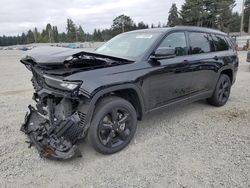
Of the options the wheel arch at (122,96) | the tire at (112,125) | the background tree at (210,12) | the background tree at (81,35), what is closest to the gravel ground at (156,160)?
the tire at (112,125)

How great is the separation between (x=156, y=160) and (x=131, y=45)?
2019 mm

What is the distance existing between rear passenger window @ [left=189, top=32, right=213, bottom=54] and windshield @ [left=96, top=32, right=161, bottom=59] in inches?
35.5

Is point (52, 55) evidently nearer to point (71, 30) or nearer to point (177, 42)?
point (177, 42)

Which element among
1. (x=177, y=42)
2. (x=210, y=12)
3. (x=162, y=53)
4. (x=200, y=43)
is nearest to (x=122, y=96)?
(x=162, y=53)

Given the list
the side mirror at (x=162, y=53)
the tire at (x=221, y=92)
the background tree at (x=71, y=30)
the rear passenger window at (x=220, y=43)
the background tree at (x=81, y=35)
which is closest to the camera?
the side mirror at (x=162, y=53)

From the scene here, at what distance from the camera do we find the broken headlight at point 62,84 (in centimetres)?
295

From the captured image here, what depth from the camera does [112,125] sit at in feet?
11.3

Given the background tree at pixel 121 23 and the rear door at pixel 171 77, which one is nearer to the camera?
the rear door at pixel 171 77

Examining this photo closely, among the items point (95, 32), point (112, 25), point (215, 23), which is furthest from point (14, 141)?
point (95, 32)

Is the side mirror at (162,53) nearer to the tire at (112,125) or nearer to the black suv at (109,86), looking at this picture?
the black suv at (109,86)

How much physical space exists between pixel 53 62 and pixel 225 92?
4.27 m

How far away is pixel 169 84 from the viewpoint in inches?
161

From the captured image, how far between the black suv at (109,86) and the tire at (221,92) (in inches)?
31.2

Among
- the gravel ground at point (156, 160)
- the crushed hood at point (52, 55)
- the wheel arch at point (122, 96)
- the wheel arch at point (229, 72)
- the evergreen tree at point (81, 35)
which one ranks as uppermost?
the evergreen tree at point (81, 35)
